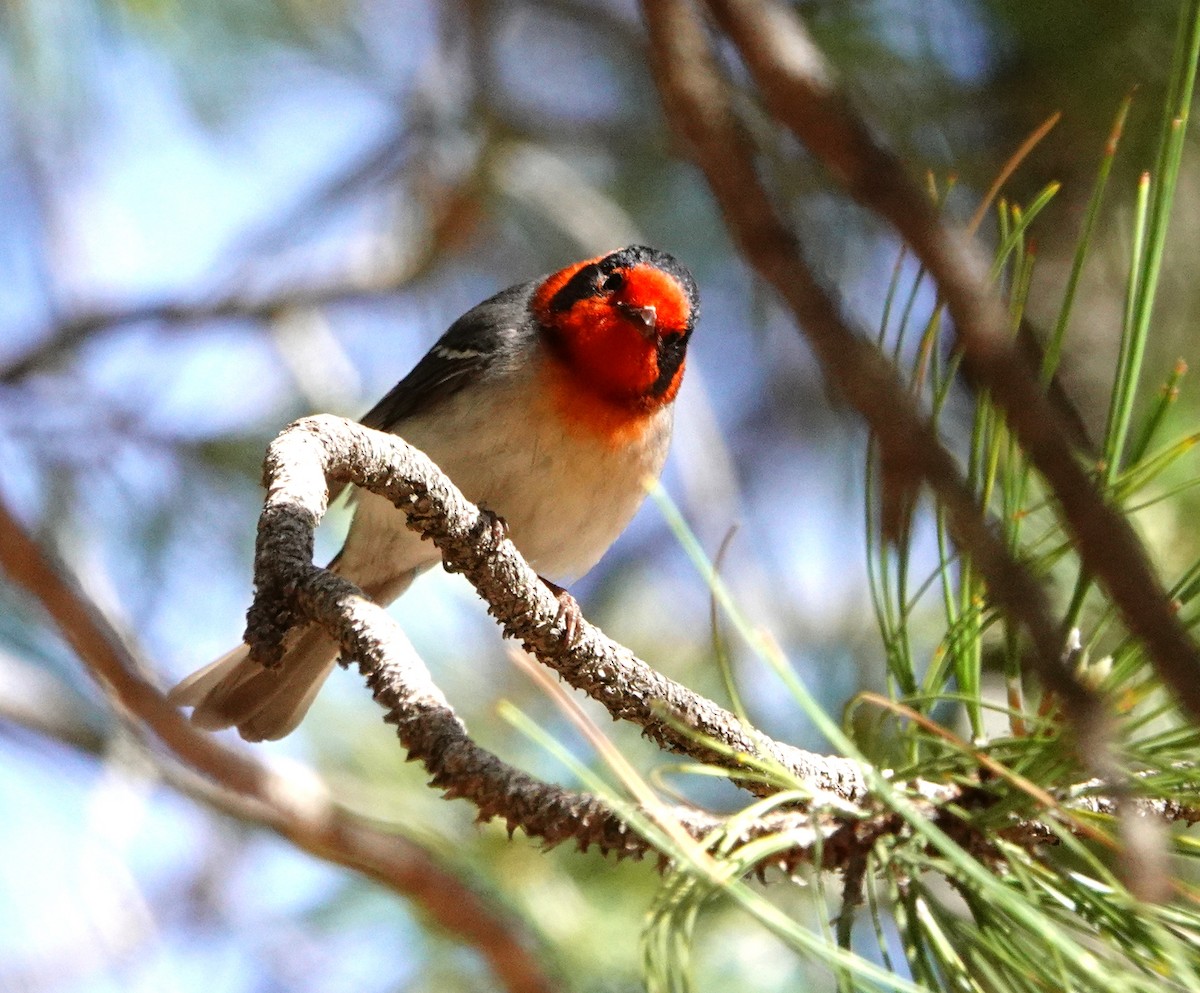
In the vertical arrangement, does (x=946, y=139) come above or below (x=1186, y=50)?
below

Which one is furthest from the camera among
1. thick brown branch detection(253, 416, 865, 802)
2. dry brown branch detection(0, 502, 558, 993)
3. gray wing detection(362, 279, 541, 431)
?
gray wing detection(362, 279, 541, 431)

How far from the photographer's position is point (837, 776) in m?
2.01

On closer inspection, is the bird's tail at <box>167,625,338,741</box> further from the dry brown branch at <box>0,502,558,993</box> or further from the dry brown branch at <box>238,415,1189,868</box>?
the dry brown branch at <box>238,415,1189,868</box>

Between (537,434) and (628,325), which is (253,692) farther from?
(628,325)

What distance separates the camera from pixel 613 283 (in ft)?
13.0

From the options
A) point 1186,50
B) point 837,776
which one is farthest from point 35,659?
point 1186,50

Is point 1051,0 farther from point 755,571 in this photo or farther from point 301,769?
point 301,769

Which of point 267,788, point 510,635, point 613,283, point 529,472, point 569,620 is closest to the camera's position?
point 569,620

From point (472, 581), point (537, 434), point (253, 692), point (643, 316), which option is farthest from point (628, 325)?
point (472, 581)

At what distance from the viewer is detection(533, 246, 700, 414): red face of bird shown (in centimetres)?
378

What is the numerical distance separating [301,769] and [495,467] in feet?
3.22

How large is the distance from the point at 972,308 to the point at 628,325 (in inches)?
98.3

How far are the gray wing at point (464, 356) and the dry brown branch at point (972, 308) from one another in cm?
172

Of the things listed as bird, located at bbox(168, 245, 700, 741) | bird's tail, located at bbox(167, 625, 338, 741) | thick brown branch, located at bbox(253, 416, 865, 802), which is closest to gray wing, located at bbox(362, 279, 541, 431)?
bird, located at bbox(168, 245, 700, 741)
